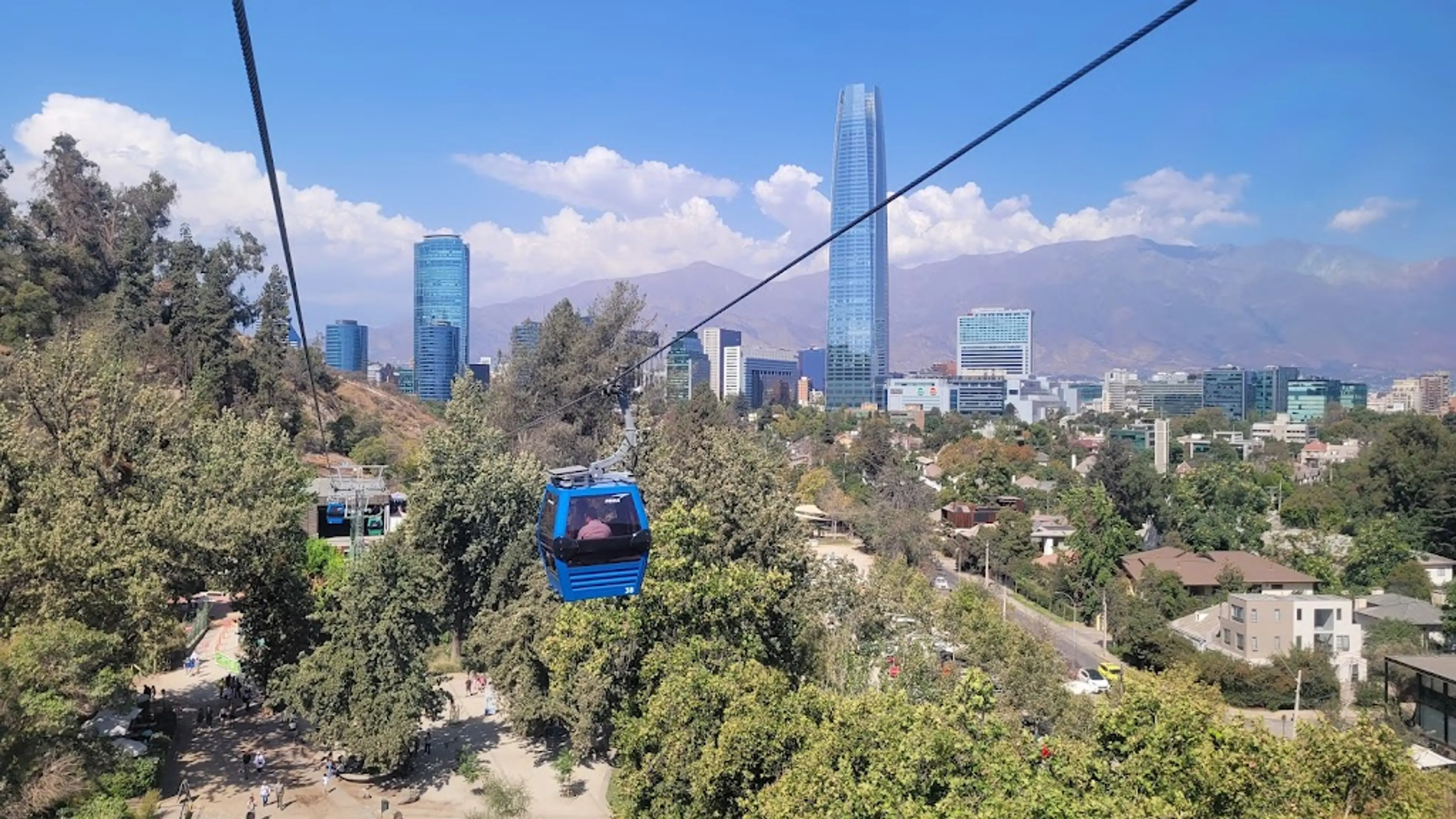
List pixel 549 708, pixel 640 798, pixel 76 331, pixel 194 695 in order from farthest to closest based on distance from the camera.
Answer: pixel 76 331 < pixel 194 695 < pixel 549 708 < pixel 640 798

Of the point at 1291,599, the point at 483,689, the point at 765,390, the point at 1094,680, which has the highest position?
the point at 765,390

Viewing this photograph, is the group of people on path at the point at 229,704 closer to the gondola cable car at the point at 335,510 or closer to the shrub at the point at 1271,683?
the gondola cable car at the point at 335,510

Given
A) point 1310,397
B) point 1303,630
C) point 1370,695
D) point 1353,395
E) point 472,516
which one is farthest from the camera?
point 1353,395

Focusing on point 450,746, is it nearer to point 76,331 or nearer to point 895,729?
point 895,729

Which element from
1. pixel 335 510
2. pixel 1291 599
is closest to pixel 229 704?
pixel 335 510

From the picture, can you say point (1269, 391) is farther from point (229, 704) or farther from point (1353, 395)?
point (229, 704)

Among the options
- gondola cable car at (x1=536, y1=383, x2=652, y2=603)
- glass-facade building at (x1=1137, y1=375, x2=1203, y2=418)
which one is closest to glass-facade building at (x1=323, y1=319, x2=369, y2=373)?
glass-facade building at (x1=1137, y1=375, x2=1203, y2=418)

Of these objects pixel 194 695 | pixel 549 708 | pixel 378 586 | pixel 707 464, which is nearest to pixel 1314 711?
pixel 707 464

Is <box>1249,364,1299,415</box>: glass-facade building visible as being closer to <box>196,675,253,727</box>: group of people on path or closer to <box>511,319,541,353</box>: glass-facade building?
<box>511,319,541,353</box>: glass-facade building
